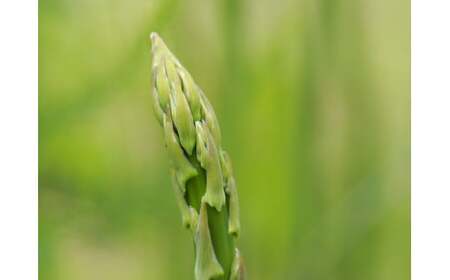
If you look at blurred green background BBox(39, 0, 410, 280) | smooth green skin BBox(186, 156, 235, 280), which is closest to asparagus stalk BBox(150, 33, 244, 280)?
smooth green skin BBox(186, 156, 235, 280)

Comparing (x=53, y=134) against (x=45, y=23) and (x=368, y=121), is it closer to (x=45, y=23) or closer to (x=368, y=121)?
(x=45, y=23)

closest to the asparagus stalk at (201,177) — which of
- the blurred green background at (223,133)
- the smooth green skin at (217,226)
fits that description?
the smooth green skin at (217,226)

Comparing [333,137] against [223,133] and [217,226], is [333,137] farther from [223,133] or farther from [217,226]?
[217,226]

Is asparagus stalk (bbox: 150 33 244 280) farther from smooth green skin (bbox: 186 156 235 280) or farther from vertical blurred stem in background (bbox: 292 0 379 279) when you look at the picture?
vertical blurred stem in background (bbox: 292 0 379 279)

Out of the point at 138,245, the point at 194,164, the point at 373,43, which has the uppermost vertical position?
the point at 373,43

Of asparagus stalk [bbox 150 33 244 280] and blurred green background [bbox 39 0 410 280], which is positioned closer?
asparagus stalk [bbox 150 33 244 280]

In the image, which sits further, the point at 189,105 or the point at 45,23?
the point at 45,23

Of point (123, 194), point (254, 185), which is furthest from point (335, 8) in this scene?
point (123, 194)
